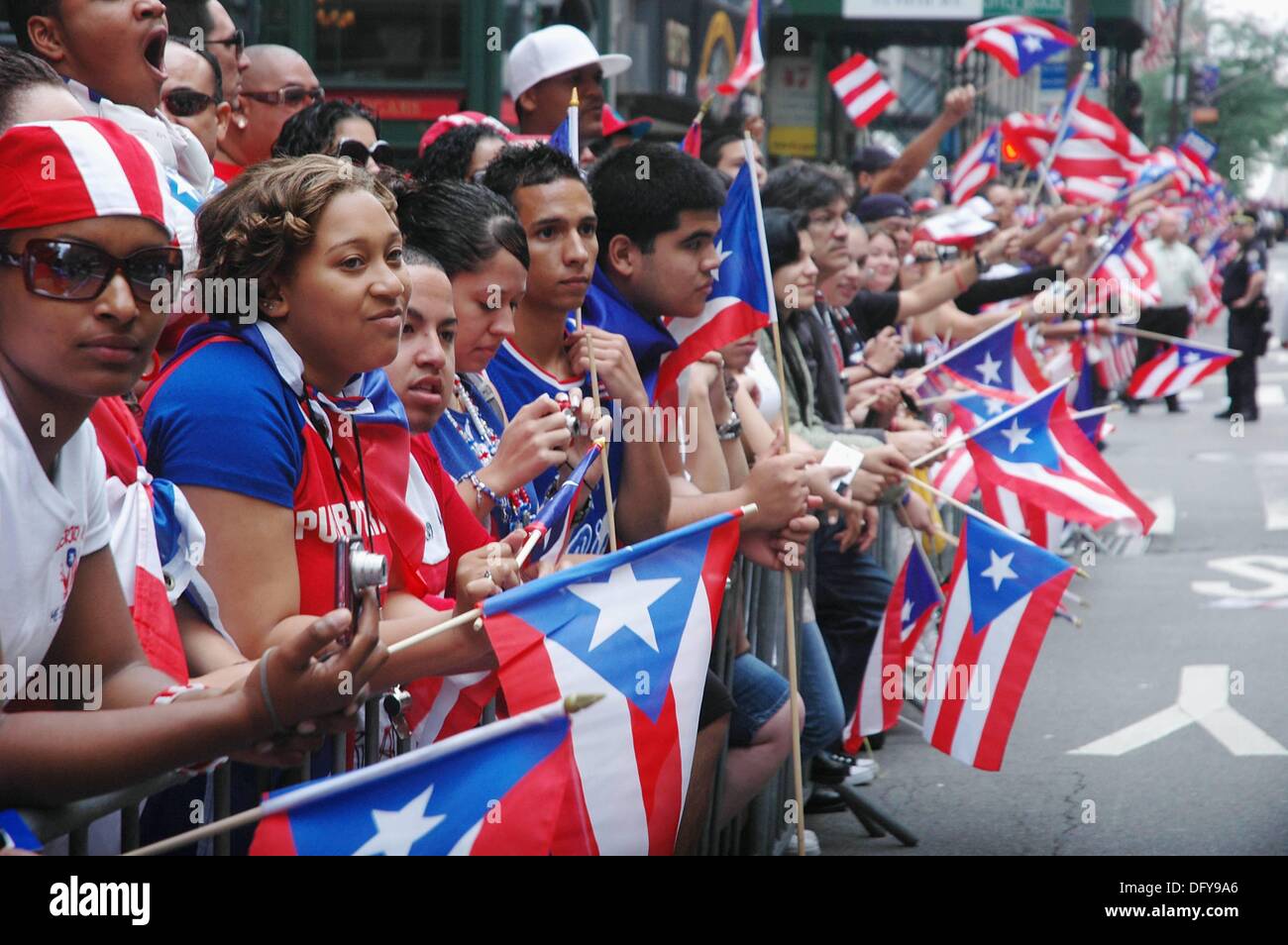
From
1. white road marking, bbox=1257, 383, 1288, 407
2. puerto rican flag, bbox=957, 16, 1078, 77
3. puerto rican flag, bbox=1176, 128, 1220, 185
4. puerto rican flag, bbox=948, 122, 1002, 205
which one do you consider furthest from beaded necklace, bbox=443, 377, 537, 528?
white road marking, bbox=1257, 383, 1288, 407

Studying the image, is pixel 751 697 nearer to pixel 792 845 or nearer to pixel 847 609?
pixel 792 845

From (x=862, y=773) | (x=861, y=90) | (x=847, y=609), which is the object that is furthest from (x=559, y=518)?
(x=861, y=90)

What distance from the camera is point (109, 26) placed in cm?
424

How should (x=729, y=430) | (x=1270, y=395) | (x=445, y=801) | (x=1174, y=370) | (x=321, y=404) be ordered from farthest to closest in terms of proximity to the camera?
(x=1270, y=395) < (x=1174, y=370) < (x=729, y=430) < (x=321, y=404) < (x=445, y=801)

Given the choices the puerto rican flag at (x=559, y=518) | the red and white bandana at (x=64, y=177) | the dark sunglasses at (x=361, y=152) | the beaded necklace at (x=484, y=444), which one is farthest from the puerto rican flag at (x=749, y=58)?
the red and white bandana at (x=64, y=177)

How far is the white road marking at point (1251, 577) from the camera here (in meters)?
10.9

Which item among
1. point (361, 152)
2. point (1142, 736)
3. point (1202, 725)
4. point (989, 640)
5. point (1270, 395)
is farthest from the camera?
point (1270, 395)

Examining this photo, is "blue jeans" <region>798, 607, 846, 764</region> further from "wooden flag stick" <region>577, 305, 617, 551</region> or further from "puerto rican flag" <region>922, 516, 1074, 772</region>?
"wooden flag stick" <region>577, 305, 617, 551</region>

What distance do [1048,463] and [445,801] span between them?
4355 mm

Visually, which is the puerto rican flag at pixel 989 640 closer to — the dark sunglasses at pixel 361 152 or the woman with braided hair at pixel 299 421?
the dark sunglasses at pixel 361 152

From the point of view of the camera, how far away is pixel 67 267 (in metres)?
2.47

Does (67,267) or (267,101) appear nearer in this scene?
(67,267)
